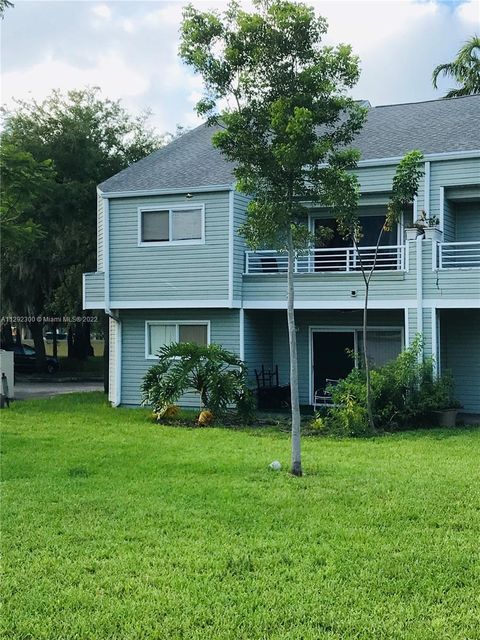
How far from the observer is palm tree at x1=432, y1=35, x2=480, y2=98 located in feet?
104

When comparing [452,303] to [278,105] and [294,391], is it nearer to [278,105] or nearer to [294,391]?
[294,391]

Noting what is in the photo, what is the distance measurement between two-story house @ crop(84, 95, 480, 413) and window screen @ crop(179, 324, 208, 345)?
4 cm

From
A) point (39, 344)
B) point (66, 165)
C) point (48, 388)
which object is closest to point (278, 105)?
point (48, 388)

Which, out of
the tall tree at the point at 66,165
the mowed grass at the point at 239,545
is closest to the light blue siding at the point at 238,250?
the mowed grass at the point at 239,545

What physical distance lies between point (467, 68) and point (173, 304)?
73.5 ft

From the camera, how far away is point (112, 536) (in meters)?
6.19

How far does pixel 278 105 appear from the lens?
8.71 metres

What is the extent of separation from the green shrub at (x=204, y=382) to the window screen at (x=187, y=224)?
317cm

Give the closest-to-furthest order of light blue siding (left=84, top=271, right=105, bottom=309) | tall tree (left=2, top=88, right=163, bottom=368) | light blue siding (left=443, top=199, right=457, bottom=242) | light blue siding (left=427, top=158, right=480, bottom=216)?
light blue siding (left=427, top=158, right=480, bottom=216) < light blue siding (left=443, top=199, right=457, bottom=242) < light blue siding (left=84, top=271, right=105, bottom=309) < tall tree (left=2, top=88, right=163, bottom=368)

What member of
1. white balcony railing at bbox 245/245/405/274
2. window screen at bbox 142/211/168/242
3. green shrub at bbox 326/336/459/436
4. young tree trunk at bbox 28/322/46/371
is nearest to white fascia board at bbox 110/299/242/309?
white balcony railing at bbox 245/245/405/274

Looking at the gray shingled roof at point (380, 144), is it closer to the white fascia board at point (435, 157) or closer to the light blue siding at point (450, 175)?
the white fascia board at point (435, 157)

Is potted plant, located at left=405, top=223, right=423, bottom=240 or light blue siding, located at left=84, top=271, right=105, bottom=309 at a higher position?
potted plant, located at left=405, top=223, right=423, bottom=240

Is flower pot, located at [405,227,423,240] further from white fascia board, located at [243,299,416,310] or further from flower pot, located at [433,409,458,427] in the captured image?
flower pot, located at [433,409,458,427]

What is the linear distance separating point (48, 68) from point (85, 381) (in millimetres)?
19324
